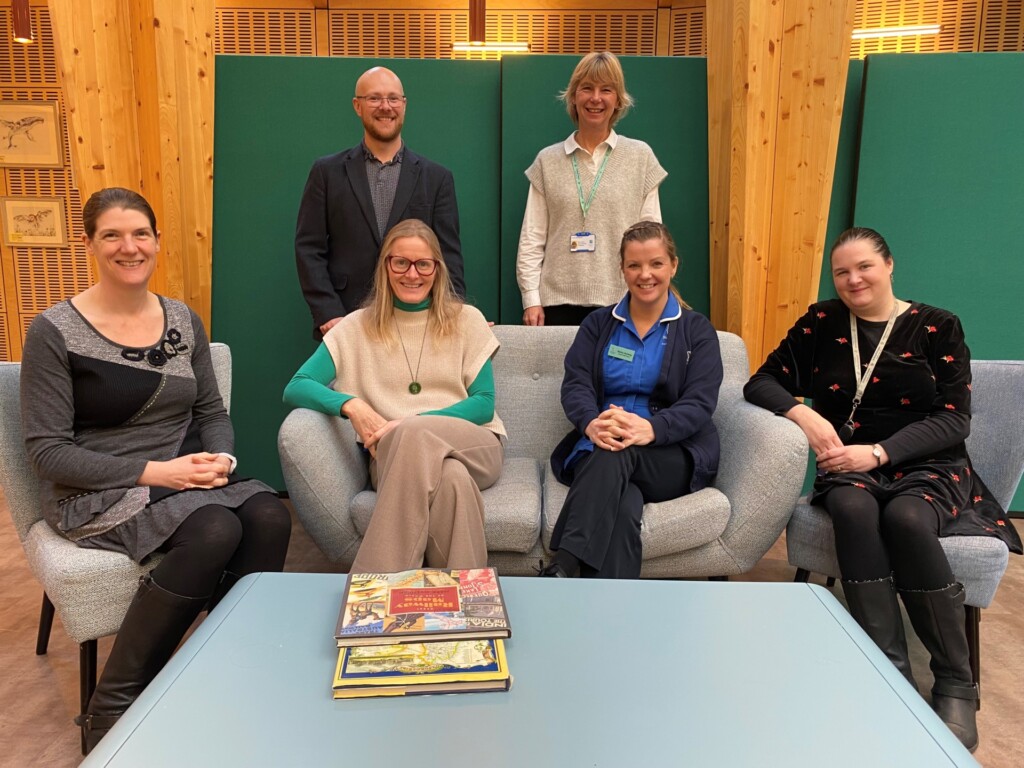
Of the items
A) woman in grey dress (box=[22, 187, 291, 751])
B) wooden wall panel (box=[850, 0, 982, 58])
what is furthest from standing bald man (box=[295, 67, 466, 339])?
wooden wall panel (box=[850, 0, 982, 58])

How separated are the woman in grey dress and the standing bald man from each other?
834mm

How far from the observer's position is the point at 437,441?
2.13 m

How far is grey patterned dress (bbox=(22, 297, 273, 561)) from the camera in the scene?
1.78m

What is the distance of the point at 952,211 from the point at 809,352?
1.45m

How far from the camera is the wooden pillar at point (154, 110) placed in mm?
2990

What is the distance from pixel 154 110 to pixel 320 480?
6.62ft

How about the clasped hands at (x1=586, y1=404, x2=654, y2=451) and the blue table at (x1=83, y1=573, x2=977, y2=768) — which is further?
the clasped hands at (x1=586, y1=404, x2=654, y2=451)

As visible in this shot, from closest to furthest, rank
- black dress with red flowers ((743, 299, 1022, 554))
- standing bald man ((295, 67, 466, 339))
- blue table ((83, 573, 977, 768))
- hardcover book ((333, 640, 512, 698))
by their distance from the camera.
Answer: blue table ((83, 573, 977, 768)) → hardcover book ((333, 640, 512, 698)) → black dress with red flowers ((743, 299, 1022, 554)) → standing bald man ((295, 67, 466, 339))

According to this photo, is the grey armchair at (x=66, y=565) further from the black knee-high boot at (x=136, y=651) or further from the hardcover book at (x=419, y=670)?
the hardcover book at (x=419, y=670)

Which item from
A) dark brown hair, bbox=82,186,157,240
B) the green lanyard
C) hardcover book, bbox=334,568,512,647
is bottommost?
hardcover book, bbox=334,568,512,647

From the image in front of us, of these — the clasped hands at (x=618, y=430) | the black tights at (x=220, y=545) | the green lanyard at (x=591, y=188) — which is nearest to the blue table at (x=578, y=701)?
the black tights at (x=220, y=545)

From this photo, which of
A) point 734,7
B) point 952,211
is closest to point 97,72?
point 734,7

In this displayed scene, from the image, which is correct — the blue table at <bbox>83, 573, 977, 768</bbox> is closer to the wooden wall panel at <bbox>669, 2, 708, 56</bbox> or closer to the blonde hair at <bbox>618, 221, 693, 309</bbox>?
the blonde hair at <bbox>618, 221, 693, 309</bbox>

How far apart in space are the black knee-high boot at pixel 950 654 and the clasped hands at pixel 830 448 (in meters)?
0.39
